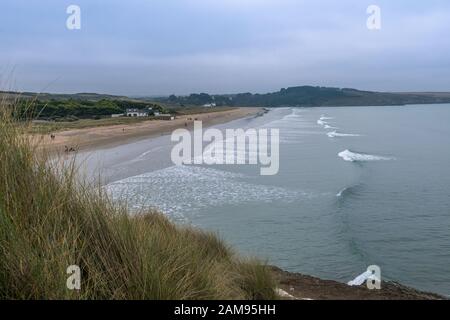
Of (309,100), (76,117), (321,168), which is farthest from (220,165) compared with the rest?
(309,100)

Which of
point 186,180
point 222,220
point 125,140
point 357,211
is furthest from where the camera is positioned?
point 125,140

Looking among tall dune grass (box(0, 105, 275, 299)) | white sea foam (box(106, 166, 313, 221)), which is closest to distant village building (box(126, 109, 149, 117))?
white sea foam (box(106, 166, 313, 221))

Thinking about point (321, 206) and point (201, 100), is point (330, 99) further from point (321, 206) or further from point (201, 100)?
point (321, 206)

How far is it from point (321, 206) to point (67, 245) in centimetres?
1468

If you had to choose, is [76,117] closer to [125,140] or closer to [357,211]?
[125,140]

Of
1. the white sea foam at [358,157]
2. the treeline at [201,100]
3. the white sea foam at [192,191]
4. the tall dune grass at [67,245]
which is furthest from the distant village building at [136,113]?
the treeline at [201,100]

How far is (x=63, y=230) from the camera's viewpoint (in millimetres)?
3725

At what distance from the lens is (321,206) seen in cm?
1748

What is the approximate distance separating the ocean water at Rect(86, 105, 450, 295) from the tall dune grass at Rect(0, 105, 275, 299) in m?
1.31

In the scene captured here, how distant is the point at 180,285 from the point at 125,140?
38656 mm

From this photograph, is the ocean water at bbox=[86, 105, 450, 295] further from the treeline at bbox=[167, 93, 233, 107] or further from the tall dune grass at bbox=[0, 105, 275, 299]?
the treeline at bbox=[167, 93, 233, 107]

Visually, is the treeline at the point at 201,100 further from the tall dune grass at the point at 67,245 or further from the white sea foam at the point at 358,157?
the tall dune grass at the point at 67,245

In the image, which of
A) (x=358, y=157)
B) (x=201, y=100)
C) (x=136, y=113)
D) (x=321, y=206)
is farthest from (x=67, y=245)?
(x=201, y=100)
